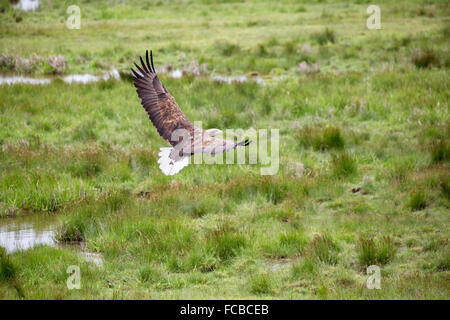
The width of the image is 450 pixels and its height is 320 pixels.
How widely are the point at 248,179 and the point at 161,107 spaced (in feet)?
7.67

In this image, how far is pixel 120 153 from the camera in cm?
1161

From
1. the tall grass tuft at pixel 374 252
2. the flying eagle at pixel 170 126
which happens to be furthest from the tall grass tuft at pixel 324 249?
the flying eagle at pixel 170 126

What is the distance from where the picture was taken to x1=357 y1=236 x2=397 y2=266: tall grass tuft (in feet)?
23.9

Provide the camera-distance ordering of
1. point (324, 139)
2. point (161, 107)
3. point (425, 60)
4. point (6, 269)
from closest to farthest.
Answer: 1. point (6, 269)
2. point (161, 107)
3. point (324, 139)
4. point (425, 60)

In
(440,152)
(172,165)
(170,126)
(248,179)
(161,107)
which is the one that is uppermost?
(161,107)

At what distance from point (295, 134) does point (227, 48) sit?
9.19m

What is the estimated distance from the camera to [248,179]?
10.2 m

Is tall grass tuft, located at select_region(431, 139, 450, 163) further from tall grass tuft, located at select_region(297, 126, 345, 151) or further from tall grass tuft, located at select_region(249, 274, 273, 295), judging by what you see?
tall grass tuft, located at select_region(249, 274, 273, 295)

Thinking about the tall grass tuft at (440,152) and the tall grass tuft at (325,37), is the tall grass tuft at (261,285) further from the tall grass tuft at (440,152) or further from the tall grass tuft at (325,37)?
the tall grass tuft at (325,37)

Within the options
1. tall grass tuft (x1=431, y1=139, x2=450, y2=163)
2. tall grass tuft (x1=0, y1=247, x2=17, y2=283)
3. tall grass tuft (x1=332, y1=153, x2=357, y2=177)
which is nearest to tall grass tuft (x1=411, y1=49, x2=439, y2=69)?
tall grass tuft (x1=431, y1=139, x2=450, y2=163)

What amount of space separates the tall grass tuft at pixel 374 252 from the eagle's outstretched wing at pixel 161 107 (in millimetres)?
2829

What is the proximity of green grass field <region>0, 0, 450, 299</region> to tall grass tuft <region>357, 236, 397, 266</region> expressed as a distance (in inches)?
0.7

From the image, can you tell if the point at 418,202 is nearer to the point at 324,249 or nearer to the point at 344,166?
the point at 344,166

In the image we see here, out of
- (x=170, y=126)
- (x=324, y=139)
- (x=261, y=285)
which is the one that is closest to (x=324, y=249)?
(x=261, y=285)
